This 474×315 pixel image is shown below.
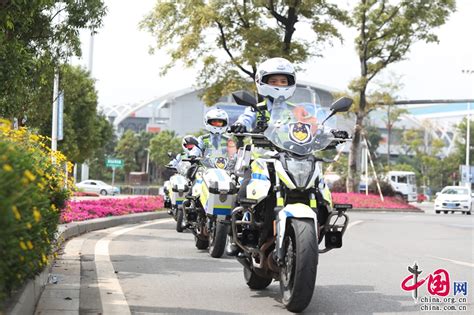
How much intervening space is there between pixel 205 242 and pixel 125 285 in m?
3.93

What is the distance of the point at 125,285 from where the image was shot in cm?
791

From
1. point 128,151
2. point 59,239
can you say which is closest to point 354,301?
point 59,239

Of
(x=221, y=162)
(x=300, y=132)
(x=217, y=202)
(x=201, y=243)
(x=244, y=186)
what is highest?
(x=300, y=132)

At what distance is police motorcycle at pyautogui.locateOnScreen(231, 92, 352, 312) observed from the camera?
6.25 metres

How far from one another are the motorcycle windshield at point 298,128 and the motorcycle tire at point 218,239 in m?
3.42

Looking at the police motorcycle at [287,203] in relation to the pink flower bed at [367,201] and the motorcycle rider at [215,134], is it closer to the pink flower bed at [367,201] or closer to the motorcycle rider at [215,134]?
the motorcycle rider at [215,134]

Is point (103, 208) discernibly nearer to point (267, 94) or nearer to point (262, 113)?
point (267, 94)

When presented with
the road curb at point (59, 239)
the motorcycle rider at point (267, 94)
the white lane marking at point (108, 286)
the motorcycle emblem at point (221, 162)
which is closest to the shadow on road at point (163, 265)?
the white lane marking at point (108, 286)

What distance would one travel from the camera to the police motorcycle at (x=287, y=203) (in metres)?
Answer: 6.25

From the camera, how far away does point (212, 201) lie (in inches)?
387

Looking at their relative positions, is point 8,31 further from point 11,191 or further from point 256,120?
point 11,191

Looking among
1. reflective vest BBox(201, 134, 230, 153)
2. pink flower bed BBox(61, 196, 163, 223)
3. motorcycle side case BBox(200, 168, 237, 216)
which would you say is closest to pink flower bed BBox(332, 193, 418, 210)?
pink flower bed BBox(61, 196, 163, 223)

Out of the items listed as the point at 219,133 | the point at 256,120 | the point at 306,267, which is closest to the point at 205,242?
the point at 219,133

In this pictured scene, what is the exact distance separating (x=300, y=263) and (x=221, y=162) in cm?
578
